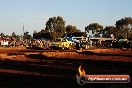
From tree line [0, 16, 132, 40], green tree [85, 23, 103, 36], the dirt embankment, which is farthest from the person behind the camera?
green tree [85, 23, 103, 36]

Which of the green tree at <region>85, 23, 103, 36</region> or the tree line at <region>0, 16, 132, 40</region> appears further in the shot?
the green tree at <region>85, 23, 103, 36</region>

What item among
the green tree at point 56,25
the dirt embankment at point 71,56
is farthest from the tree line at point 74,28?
the dirt embankment at point 71,56

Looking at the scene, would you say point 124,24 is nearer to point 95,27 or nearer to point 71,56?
point 95,27

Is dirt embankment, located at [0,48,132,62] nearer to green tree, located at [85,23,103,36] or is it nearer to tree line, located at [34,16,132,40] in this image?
tree line, located at [34,16,132,40]

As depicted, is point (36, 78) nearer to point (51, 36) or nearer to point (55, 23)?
point (51, 36)

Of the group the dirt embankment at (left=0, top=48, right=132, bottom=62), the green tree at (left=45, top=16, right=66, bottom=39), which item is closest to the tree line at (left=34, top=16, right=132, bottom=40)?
the green tree at (left=45, top=16, right=66, bottom=39)

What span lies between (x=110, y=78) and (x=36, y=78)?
17.5 ft

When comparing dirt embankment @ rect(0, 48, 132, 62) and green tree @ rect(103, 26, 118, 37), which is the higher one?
green tree @ rect(103, 26, 118, 37)

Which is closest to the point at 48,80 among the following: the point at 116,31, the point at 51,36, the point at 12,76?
the point at 12,76

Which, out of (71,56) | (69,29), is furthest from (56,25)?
(71,56)

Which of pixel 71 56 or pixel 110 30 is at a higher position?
pixel 110 30

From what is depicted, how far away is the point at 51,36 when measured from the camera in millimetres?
109500

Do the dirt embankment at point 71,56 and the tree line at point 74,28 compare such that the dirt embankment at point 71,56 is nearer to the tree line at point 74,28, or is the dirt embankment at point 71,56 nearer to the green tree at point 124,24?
the tree line at point 74,28

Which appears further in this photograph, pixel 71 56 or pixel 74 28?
pixel 74 28
